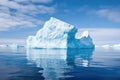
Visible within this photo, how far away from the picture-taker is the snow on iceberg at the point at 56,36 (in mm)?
91250

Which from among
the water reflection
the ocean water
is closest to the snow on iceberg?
the water reflection

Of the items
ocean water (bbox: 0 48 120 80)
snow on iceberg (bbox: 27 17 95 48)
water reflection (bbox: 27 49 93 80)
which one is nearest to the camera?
ocean water (bbox: 0 48 120 80)

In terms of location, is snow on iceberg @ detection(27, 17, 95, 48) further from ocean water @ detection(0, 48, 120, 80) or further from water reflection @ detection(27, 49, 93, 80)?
ocean water @ detection(0, 48, 120, 80)

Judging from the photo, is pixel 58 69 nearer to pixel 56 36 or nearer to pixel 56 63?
pixel 56 63

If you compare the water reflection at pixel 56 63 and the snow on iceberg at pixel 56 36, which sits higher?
the snow on iceberg at pixel 56 36

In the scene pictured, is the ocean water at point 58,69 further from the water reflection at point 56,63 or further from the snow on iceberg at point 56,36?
the snow on iceberg at point 56,36

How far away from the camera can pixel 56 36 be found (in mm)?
93125

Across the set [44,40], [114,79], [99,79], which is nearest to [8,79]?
[99,79]

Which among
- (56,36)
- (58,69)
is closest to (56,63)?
(58,69)

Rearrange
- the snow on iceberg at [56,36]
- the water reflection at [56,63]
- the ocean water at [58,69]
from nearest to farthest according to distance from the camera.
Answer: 1. the ocean water at [58,69]
2. the water reflection at [56,63]
3. the snow on iceberg at [56,36]

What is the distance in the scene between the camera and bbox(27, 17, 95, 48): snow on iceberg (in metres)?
91.2

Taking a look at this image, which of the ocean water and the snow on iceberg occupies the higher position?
the snow on iceberg

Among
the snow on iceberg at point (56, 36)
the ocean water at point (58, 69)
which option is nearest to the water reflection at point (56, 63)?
the ocean water at point (58, 69)

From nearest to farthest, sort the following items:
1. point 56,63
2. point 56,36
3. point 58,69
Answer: point 58,69, point 56,63, point 56,36
